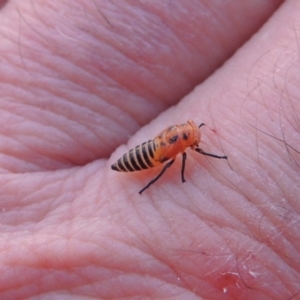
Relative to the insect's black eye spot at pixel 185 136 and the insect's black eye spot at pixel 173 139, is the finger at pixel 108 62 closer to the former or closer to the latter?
the insect's black eye spot at pixel 173 139

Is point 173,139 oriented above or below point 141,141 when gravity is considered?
above

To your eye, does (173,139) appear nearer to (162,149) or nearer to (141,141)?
(162,149)

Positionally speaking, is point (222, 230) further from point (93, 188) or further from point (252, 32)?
point (252, 32)

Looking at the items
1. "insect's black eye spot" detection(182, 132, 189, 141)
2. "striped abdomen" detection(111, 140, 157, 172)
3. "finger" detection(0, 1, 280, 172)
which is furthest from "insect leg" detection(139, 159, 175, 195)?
"finger" detection(0, 1, 280, 172)

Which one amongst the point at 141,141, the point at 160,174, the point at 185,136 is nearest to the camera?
the point at 185,136

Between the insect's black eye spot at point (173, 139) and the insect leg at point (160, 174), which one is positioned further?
the insect's black eye spot at point (173, 139)

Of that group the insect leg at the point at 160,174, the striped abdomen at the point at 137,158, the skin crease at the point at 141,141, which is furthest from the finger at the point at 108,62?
the insect leg at the point at 160,174

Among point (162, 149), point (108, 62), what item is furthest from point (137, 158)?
point (108, 62)

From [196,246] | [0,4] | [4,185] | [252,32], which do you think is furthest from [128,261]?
[0,4]
